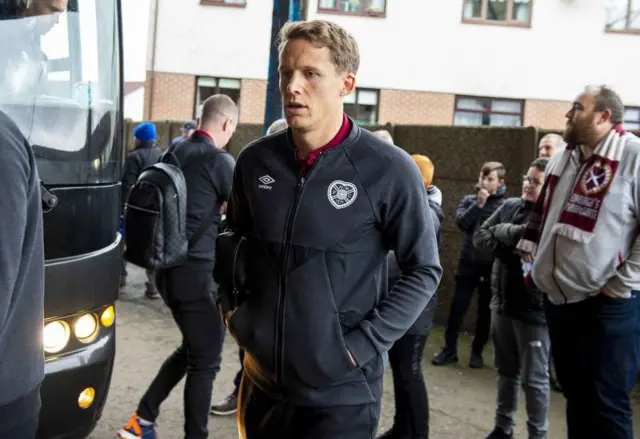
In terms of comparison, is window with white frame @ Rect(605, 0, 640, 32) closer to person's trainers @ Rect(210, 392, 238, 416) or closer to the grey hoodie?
person's trainers @ Rect(210, 392, 238, 416)

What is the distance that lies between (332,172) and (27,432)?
113cm

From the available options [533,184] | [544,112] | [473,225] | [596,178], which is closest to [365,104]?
[544,112]

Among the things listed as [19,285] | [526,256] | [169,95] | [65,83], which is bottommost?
[526,256]

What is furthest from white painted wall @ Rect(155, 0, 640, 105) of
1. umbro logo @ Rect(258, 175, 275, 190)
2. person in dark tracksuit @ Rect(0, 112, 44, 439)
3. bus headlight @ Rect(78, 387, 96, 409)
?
person in dark tracksuit @ Rect(0, 112, 44, 439)

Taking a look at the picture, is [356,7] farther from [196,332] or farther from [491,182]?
[196,332]

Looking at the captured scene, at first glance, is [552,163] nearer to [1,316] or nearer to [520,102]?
[1,316]

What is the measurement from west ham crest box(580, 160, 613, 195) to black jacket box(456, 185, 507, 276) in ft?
8.19

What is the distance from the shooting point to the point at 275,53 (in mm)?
6125

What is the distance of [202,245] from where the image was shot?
4121 millimetres

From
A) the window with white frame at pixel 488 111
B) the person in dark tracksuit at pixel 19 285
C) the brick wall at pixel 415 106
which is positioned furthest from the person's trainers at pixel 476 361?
the window with white frame at pixel 488 111

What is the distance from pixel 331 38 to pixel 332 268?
708mm

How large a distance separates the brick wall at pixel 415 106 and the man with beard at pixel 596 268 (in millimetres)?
18782

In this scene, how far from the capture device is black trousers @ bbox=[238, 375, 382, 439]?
7.52 ft

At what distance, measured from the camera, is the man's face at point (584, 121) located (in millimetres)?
3570
